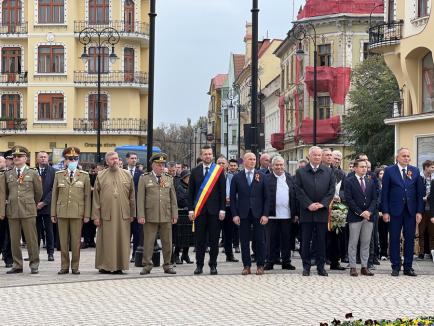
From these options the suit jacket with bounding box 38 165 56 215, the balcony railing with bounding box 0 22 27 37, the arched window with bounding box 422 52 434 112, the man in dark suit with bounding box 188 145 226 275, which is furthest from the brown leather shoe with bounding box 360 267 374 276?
the balcony railing with bounding box 0 22 27 37

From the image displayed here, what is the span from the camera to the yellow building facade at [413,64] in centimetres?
3575

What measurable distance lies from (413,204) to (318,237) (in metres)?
1.85

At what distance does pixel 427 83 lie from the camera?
37312 mm

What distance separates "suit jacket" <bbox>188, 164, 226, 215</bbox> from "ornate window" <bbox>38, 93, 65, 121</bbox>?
184ft

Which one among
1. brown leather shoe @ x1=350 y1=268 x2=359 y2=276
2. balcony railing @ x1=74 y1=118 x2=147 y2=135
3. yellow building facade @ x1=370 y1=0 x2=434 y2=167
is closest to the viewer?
brown leather shoe @ x1=350 y1=268 x2=359 y2=276

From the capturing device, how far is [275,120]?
298ft

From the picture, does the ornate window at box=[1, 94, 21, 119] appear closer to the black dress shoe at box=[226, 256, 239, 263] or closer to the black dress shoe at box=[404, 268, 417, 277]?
the black dress shoe at box=[226, 256, 239, 263]

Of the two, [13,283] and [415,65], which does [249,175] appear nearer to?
[13,283]

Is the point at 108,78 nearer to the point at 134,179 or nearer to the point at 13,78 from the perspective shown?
the point at 13,78

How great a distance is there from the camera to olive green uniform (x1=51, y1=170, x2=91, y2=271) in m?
17.5

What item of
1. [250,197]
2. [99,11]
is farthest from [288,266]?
[99,11]

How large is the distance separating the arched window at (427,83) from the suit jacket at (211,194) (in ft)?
67.1

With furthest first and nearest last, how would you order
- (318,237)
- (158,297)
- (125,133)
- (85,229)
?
(125,133) < (85,229) < (318,237) < (158,297)

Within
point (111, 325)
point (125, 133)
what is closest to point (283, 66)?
point (125, 133)
